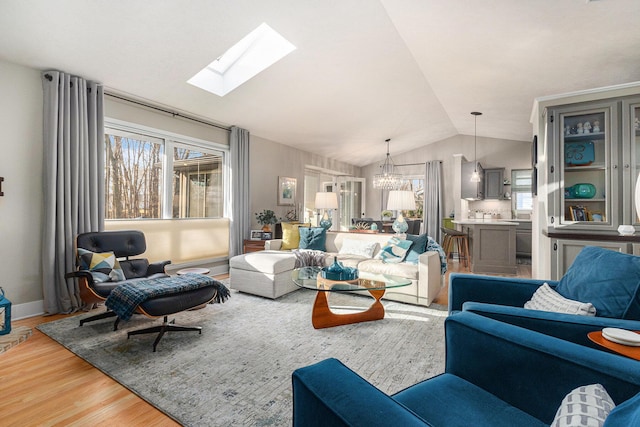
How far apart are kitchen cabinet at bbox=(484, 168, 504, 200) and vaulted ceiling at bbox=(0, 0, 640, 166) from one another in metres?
2.53

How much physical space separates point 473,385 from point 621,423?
70cm

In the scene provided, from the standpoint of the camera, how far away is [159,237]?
14.3 ft

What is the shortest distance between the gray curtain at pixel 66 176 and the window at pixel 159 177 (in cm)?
43

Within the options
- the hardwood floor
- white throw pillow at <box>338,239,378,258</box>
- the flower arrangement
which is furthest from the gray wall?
the hardwood floor

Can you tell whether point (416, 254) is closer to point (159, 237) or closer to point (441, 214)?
point (159, 237)

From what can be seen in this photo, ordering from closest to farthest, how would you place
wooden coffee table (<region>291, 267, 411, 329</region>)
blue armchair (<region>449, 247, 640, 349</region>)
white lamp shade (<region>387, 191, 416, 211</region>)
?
blue armchair (<region>449, 247, 640, 349</region>), wooden coffee table (<region>291, 267, 411, 329</region>), white lamp shade (<region>387, 191, 416, 211</region>)

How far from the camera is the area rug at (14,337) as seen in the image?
99.2 inches

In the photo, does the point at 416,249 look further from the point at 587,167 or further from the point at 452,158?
the point at 452,158

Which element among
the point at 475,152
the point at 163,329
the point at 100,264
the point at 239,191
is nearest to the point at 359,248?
the point at 239,191

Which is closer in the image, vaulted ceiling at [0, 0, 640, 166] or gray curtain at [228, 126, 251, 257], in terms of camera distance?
vaulted ceiling at [0, 0, 640, 166]

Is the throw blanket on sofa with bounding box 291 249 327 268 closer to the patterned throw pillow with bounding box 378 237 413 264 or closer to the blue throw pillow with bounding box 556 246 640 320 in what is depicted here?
the patterned throw pillow with bounding box 378 237 413 264

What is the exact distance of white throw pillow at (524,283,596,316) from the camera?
150 cm

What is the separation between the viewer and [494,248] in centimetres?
555

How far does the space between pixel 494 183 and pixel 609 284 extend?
21.7ft
